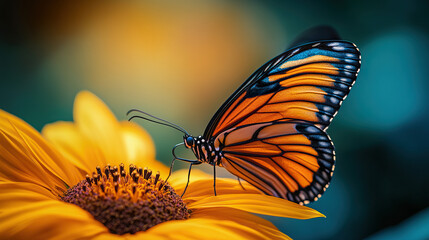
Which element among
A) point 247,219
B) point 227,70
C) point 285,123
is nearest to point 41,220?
point 247,219

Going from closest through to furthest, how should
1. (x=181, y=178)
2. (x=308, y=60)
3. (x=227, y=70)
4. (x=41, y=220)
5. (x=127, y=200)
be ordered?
(x=41, y=220)
(x=127, y=200)
(x=308, y=60)
(x=181, y=178)
(x=227, y=70)

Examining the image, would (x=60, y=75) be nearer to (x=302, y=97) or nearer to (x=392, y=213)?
(x=302, y=97)

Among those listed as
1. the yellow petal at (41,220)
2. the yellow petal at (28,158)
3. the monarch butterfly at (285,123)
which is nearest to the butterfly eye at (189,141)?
the monarch butterfly at (285,123)

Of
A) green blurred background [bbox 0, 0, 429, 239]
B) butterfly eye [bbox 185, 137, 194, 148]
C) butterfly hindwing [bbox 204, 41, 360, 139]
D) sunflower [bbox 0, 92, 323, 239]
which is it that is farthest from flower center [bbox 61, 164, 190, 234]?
green blurred background [bbox 0, 0, 429, 239]

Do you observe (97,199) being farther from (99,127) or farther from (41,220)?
(99,127)

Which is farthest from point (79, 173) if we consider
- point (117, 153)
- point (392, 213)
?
point (392, 213)
